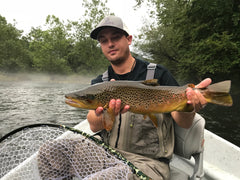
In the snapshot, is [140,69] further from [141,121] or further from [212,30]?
[212,30]

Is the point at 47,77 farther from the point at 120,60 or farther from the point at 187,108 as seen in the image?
the point at 187,108

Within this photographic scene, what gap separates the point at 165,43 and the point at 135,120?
21.7 m

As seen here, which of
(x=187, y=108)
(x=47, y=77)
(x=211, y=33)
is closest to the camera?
(x=187, y=108)

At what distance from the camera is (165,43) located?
72.8 feet

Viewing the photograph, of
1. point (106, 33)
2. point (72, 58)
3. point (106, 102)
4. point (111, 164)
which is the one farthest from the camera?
point (72, 58)

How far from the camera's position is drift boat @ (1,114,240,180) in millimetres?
1973

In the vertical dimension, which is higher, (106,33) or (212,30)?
(212,30)

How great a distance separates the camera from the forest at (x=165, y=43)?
11594 millimetres

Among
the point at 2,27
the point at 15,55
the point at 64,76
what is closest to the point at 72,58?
the point at 64,76

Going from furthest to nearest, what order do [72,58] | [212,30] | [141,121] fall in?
1. [72,58]
2. [212,30]
3. [141,121]

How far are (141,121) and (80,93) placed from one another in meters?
0.70

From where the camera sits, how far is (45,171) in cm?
184

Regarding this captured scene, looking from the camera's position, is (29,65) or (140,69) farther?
(29,65)

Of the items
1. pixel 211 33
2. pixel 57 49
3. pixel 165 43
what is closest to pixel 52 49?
pixel 57 49
